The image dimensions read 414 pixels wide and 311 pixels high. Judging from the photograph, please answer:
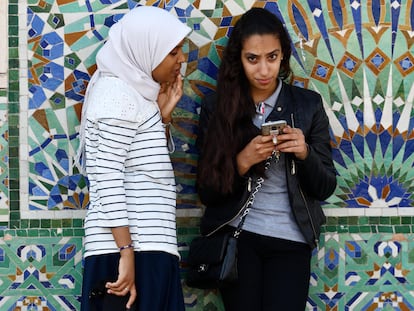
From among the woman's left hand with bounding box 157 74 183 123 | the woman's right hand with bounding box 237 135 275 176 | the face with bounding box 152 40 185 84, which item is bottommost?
the woman's right hand with bounding box 237 135 275 176

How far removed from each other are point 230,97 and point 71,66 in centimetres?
67

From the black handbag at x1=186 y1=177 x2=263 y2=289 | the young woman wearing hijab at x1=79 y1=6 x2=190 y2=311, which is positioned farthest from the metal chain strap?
the young woman wearing hijab at x1=79 y1=6 x2=190 y2=311

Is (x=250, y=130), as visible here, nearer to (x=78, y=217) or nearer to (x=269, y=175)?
(x=269, y=175)

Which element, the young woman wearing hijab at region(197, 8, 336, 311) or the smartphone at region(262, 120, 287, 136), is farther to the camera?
the young woman wearing hijab at region(197, 8, 336, 311)

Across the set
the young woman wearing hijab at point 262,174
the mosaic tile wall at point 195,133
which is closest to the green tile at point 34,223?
the mosaic tile wall at point 195,133

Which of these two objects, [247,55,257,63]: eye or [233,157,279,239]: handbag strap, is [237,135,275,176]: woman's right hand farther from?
[247,55,257,63]: eye

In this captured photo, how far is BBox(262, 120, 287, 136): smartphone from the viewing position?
258 centimetres

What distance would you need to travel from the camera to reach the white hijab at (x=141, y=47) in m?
2.59

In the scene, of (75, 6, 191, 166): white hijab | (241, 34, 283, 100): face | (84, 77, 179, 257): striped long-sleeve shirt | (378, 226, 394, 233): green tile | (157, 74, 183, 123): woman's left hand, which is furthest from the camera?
(378, 226, 394, 233): green tile

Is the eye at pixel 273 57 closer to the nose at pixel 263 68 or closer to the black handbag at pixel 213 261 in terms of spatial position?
the nose at pixel 263 68

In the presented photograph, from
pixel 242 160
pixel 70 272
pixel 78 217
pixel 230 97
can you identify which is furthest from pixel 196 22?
pixel 70 272

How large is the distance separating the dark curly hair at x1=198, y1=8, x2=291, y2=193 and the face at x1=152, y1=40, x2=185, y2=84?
206mm

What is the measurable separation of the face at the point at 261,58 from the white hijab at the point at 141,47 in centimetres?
23

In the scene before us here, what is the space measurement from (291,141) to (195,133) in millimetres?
612
